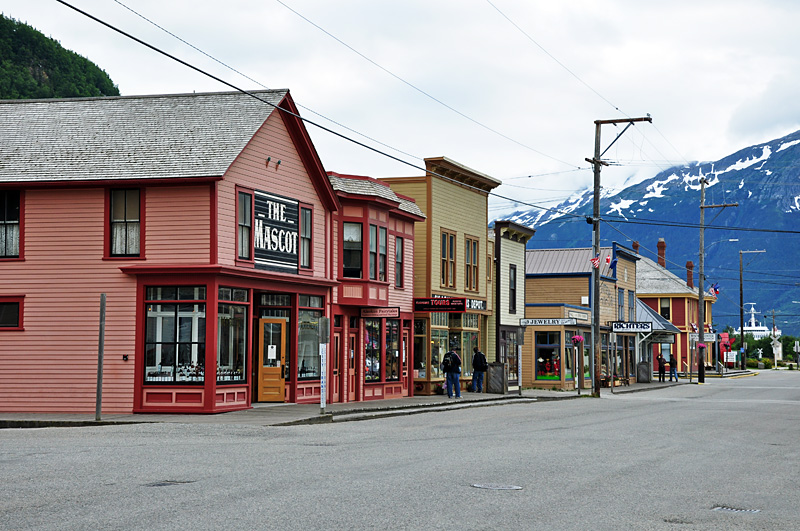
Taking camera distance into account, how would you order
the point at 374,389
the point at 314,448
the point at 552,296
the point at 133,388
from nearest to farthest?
the point at 314,448 → the point at 133,388 → the point at 374,389 → the point at 552,296

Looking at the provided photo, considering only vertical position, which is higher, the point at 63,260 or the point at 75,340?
the point at 63,260

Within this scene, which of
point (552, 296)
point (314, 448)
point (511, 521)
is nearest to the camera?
point (511, 521)

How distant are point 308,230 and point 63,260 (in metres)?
7.22

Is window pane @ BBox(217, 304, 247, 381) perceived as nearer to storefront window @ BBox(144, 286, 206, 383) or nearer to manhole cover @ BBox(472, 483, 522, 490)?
storefront window @ BBox(144, 286, 206, 383)

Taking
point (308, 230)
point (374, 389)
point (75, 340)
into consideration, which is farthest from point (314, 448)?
point (374, 389)

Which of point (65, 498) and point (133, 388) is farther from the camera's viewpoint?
point (133, 388)

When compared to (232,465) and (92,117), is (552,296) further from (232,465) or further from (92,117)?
(232,465)

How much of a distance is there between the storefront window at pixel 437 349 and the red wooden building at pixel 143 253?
10578 millimetres

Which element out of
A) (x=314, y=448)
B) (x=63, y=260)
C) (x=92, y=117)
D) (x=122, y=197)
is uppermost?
(x=92, y=117)

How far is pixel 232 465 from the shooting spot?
1373cm

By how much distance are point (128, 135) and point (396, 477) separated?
17101 millimetres

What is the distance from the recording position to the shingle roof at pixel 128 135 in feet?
83.3

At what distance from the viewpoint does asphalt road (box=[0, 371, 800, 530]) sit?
32.1 ft

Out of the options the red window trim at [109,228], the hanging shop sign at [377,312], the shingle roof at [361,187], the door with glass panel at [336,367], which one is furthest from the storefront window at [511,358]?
the red window trim at [109,228]
